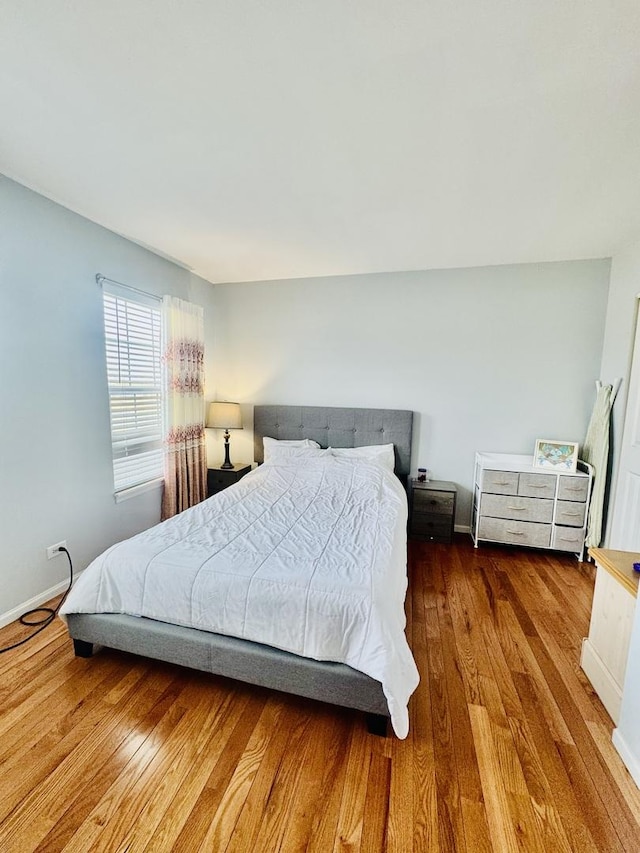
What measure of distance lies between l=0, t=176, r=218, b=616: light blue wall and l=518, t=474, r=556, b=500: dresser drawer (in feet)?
10.9

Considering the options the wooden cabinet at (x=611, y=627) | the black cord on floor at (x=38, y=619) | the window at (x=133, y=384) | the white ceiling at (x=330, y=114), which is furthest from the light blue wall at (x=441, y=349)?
the black cord on floor at (x=38, y=619)

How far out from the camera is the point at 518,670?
5.86ft

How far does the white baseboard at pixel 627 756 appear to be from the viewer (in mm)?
1266

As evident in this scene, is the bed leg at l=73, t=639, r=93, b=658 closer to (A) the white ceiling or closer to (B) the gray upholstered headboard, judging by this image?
(B) the gray upholstered headboard

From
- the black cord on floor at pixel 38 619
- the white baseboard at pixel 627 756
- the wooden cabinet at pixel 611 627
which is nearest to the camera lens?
the white baseboard at pixel 627 756

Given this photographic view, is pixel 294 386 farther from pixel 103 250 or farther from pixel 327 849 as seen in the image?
pixel 327 849

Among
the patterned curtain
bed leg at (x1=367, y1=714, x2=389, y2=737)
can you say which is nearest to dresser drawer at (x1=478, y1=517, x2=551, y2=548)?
bed leg at (x1=367, y1=714, x2=389, y2=737)

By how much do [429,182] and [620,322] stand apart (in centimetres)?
203

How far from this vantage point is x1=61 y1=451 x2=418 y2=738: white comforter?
1425 millimetres

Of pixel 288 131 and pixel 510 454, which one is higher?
pixel 288 131

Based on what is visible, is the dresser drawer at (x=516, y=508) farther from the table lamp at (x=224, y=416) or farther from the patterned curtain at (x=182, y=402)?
the patterned curtain at (x=182, y=402)

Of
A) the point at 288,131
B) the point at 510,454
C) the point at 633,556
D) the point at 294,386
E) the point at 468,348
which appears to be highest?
the point at 288,131

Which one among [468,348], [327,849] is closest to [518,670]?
[327,849]

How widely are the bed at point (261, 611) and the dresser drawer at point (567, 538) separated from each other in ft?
5.26
